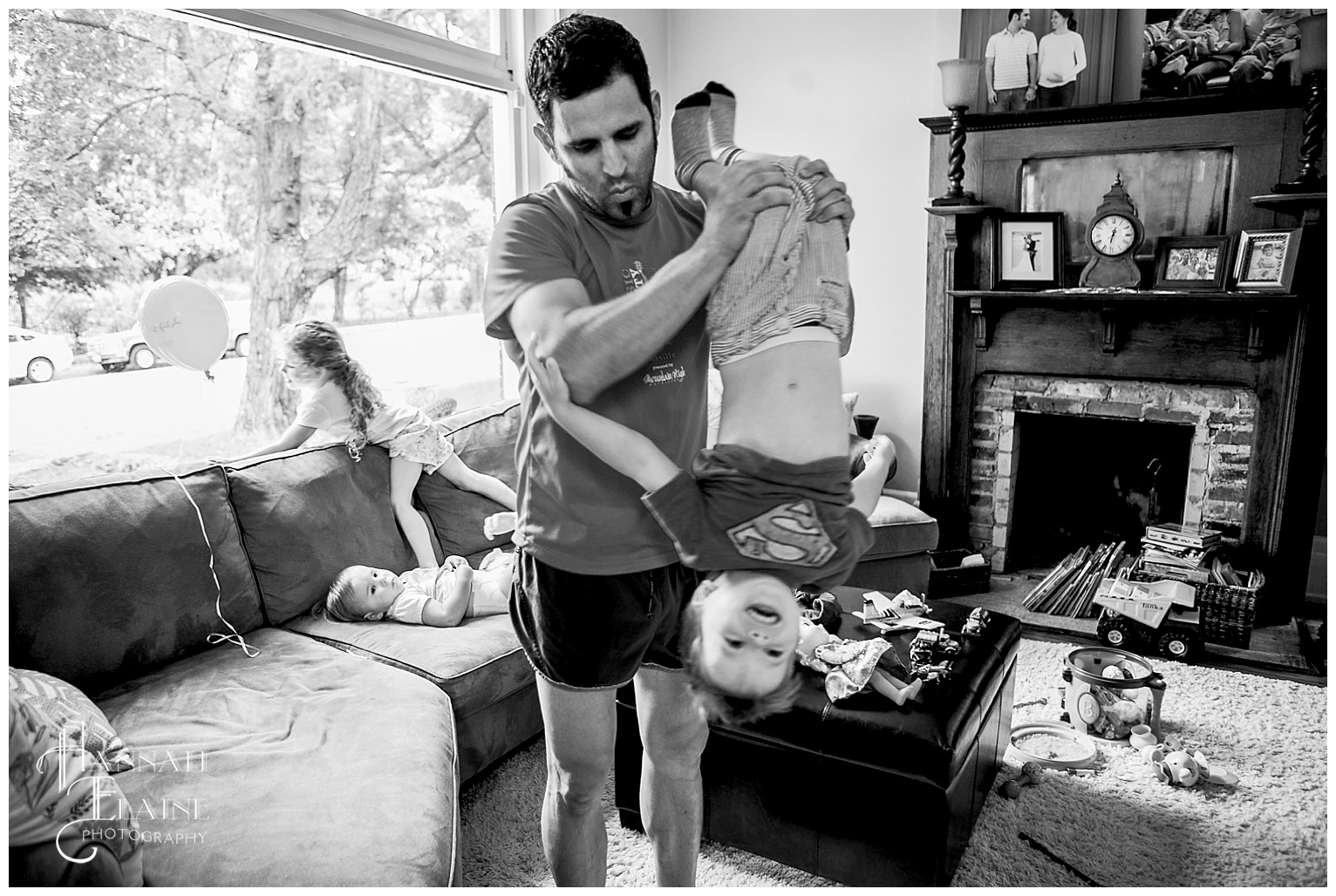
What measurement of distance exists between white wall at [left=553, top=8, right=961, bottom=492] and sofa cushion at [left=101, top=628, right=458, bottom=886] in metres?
2.87

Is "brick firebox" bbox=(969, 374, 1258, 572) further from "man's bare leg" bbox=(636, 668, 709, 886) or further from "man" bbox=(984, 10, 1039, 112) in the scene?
"man's bare leg" bbox=(636, 668, 709, 886)

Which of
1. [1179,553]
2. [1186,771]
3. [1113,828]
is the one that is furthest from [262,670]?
[1179,553]

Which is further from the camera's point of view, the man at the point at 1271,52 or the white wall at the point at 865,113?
the white wall at the point at 865,113

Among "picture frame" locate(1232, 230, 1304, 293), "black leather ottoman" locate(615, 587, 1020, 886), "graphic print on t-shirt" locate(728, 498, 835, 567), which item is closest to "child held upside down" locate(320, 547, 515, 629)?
"black leather ottoman" locate(615, 587, 1020, 886)

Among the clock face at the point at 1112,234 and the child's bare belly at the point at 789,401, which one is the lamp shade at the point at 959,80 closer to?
the clock face at the point at 1112,234

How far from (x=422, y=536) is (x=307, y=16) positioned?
5.49ft

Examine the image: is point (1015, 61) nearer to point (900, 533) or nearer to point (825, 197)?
point (900, 533)

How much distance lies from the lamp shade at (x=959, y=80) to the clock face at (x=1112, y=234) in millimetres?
731

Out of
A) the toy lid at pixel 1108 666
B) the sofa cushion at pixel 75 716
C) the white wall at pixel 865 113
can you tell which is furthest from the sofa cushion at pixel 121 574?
the white wall at pixel 865 113

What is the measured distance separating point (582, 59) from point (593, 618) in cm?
72

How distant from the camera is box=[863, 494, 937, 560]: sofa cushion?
10.9 feet

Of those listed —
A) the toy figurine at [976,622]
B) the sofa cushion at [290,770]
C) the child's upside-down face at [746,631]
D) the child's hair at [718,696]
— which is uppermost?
the child's upside-down face at [746,631]

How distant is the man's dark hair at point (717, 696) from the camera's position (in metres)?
1.15

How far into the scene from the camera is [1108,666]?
2.61 meters
